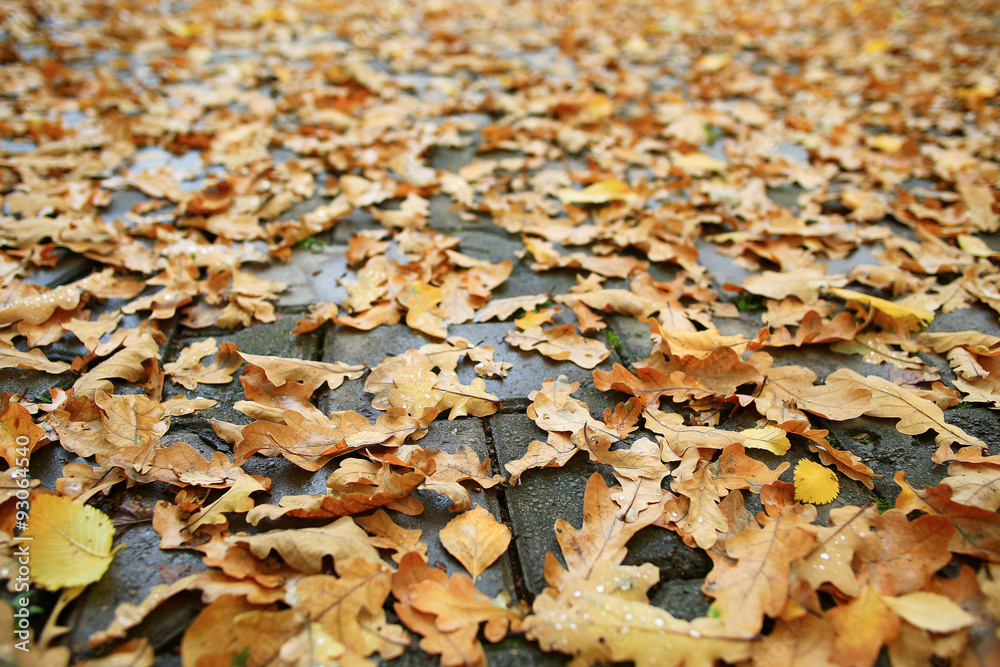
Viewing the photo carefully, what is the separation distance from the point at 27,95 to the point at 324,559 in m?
3.93

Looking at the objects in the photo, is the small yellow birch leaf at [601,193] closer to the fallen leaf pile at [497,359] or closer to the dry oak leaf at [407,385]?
the fallen leaf pile at [497,359]

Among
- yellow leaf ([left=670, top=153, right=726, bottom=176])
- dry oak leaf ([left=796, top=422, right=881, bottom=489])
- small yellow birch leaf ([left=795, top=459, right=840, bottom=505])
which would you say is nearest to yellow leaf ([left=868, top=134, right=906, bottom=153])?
yellow leaf ([left=670, top=153, right=726, bottom=176])

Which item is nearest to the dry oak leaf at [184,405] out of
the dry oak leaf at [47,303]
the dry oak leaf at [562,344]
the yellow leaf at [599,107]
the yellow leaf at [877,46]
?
the dry oak leaf at [47,303]

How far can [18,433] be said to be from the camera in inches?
53.3

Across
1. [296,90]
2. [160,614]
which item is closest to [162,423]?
[160,614]

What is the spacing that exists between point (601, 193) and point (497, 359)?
1.20m

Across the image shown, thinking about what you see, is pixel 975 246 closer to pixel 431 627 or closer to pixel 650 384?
pixel 650 384

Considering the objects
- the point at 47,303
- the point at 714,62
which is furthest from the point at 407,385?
the point at 714,62

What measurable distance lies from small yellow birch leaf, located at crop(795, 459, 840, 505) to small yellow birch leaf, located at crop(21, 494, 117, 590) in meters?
1.62

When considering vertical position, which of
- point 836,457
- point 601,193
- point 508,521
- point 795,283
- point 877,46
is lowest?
point 508,521

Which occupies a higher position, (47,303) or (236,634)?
(47,303)

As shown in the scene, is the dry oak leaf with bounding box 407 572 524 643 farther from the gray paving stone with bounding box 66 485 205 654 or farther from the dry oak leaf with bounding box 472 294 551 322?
the dry oak leaf with bounding box 472 294 551 322

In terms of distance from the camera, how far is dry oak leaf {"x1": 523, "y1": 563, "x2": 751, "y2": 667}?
3.34 ft

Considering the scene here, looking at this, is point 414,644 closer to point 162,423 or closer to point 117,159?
point 162,423
